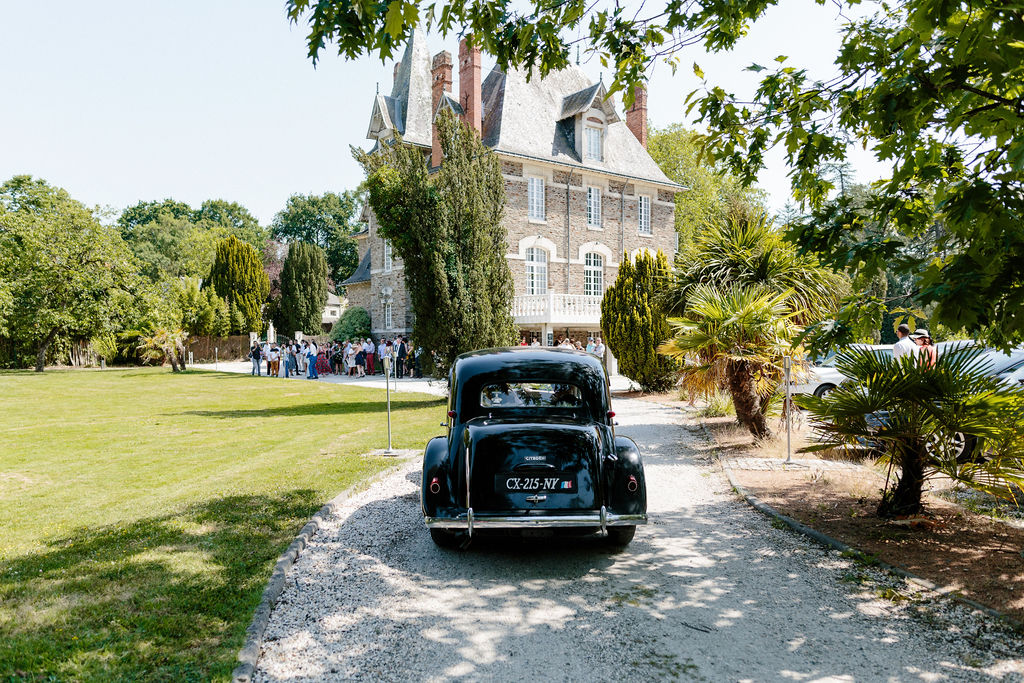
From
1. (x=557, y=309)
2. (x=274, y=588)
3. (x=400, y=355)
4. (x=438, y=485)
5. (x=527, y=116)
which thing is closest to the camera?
(x=274, y=588)

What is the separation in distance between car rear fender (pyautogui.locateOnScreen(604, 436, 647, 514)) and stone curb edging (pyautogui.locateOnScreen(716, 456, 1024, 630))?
1.93 metres

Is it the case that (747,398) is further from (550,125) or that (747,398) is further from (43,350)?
(43,350)

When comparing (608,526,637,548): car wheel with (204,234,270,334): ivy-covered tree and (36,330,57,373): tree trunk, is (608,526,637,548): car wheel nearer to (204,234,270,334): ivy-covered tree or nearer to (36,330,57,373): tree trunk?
(36,330,57,373): tree trunk

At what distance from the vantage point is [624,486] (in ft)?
18.6

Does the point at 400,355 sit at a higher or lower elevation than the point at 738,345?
lower

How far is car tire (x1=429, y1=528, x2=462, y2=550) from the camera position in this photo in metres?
6.07

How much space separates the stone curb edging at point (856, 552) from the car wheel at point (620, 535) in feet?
6.07

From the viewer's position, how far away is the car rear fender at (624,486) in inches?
221

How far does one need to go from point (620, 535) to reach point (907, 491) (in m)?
3.05

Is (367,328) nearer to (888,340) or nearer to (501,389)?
(501,389)

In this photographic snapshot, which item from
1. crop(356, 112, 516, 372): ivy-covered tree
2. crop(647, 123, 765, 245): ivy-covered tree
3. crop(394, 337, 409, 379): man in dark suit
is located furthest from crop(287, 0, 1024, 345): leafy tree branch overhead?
crop(647, 123, 765, 245): ivy-covered tree

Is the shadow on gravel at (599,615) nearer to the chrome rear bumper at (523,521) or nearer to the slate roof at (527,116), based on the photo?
the chrome rear bumper at (523,521)

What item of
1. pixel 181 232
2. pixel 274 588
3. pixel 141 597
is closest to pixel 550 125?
pixel 274 588

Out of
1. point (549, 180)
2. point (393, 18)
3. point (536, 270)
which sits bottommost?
point (393, 18)
